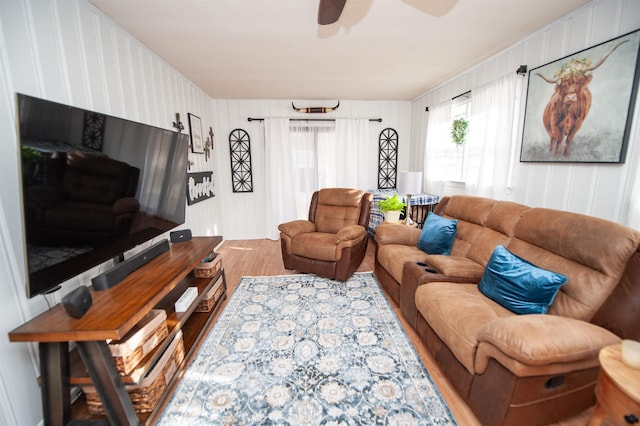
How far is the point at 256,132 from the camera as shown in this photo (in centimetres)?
420

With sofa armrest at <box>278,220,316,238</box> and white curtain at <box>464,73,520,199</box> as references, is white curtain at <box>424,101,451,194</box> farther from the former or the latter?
sofa armrest at <box>278,220,316,238</box>

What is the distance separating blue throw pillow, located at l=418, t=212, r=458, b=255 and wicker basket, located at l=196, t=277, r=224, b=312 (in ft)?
6.35

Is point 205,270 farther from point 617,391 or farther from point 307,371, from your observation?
point 617,391

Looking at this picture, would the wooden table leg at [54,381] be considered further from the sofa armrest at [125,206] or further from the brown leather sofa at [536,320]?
the brown leather sofa at [536,320]

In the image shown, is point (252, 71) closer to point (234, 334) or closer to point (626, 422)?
point (234, 334)

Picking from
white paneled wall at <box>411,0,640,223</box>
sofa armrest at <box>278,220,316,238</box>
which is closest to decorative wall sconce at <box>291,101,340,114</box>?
sofa armrest at <box>278,220,316,238</box>

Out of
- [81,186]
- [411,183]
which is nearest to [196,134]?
[81,186]

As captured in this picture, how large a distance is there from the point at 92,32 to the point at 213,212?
256 centimetres

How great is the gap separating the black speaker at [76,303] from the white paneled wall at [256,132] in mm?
3295

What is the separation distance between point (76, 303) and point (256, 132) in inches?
140

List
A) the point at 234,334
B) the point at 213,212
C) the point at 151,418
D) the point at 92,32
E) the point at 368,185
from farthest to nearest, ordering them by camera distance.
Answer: the point at 368,185
the point at 213,212
the point at 234,334
the point at 92,32
the point at 151,418

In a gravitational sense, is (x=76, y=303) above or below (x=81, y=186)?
below

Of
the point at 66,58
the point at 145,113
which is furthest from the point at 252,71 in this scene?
the point at 66,58

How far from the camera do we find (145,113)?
7.28ft
